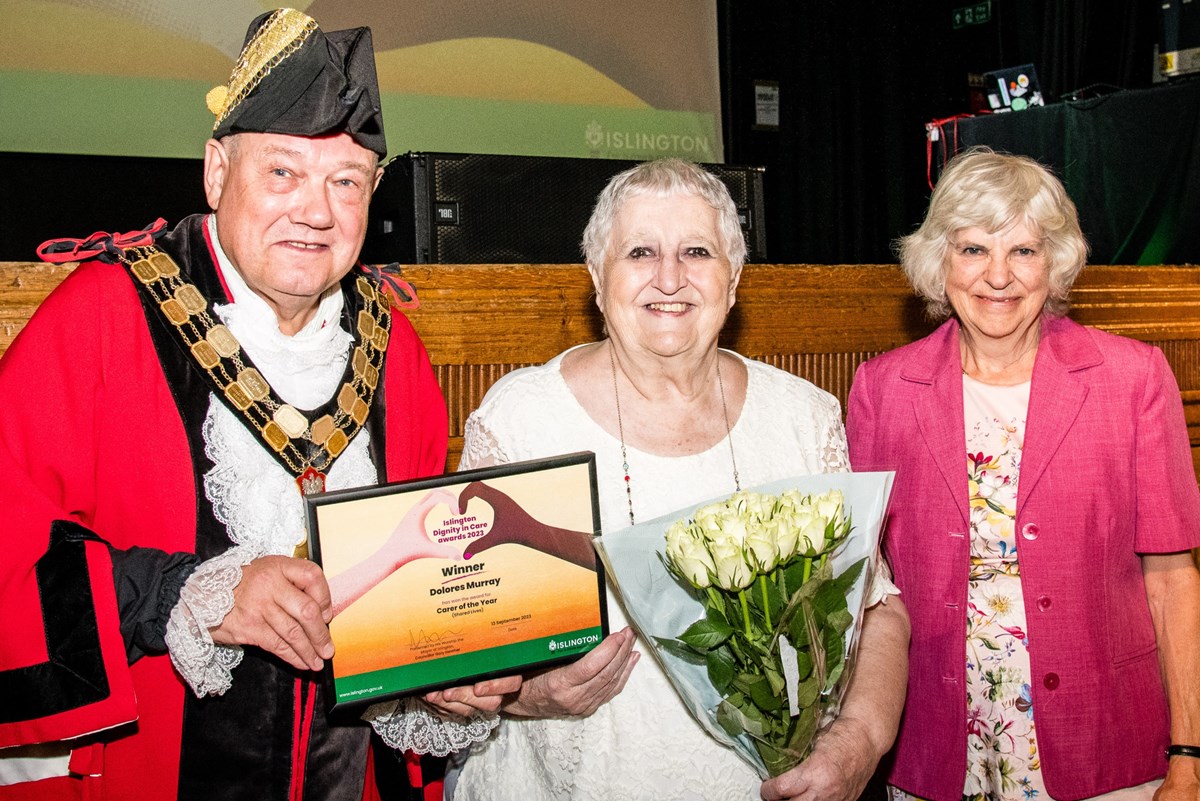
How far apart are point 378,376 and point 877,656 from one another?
0.96 meters

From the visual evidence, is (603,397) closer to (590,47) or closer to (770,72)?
(590,47)

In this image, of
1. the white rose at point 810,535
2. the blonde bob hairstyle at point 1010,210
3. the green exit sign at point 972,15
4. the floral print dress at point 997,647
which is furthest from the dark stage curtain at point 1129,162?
the white rose at point 810,535

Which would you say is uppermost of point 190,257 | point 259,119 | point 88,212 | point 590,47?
point 590,47

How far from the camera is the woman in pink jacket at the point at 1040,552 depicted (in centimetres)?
198

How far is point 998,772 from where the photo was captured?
2.01 metres

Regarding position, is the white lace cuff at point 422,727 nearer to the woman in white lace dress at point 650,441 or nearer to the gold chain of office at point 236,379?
the woman in white lace dress at point 650,441

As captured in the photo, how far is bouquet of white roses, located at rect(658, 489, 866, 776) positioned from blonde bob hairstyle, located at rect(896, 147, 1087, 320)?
99 centimetres

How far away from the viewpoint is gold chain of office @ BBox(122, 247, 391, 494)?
1.58 metres

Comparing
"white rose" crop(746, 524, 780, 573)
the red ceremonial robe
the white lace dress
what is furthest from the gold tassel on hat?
"white rose" crop(746, 524, 780, 573)

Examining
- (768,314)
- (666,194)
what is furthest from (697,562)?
(768,314)

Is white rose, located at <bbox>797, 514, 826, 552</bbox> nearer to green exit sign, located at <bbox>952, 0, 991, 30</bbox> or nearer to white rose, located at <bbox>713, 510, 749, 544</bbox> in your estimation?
white rose, located at <bbox>713, 510, 749, 544</bbox>

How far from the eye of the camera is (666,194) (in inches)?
72.0

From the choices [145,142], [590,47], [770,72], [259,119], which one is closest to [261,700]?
[259,119]

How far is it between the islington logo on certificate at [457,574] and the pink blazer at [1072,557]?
841 millimetres
